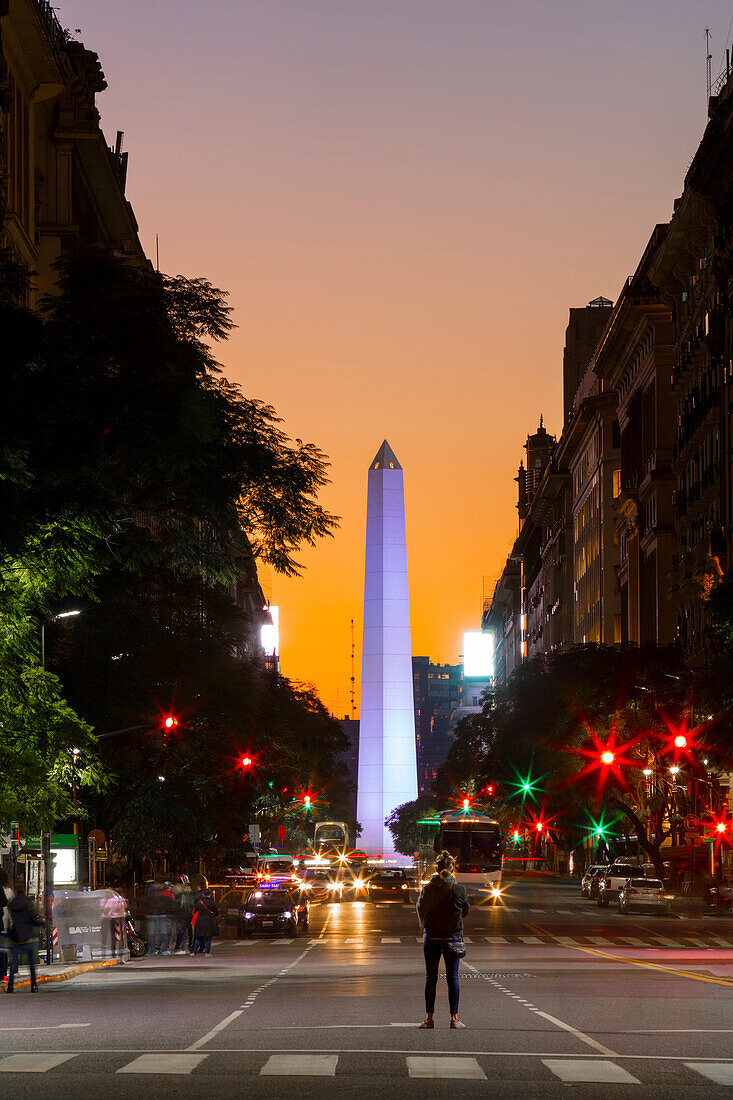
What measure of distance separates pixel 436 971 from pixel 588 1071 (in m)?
4.90

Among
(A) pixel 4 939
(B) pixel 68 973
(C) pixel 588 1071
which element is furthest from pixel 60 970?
(C) pixel 588 1071

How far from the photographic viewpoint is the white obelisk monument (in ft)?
444

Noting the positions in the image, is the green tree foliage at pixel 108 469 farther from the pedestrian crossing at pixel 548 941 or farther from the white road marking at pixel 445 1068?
the white road marking at pixel 445 1068

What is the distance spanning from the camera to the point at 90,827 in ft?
185

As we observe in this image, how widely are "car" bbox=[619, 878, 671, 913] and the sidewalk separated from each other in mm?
25952

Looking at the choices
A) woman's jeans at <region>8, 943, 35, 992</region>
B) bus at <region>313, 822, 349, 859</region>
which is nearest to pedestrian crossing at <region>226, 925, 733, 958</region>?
woman's jeans at <region>8, 943, 35, 992</region>

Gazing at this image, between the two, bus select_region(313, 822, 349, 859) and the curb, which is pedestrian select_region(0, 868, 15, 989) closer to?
the curb

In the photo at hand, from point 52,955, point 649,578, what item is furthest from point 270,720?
point 649,578

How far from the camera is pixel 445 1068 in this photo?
15727mm

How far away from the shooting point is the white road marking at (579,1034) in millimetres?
17266

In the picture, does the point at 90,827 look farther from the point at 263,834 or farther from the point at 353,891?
the point at 263,834

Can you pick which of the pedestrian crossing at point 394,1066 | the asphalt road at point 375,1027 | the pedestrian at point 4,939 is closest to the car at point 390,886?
the asphalt road at point 375,1027

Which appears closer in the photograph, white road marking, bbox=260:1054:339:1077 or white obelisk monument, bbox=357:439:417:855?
white road marking, bbox=260:1054:339:1077

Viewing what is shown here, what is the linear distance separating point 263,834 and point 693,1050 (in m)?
104
